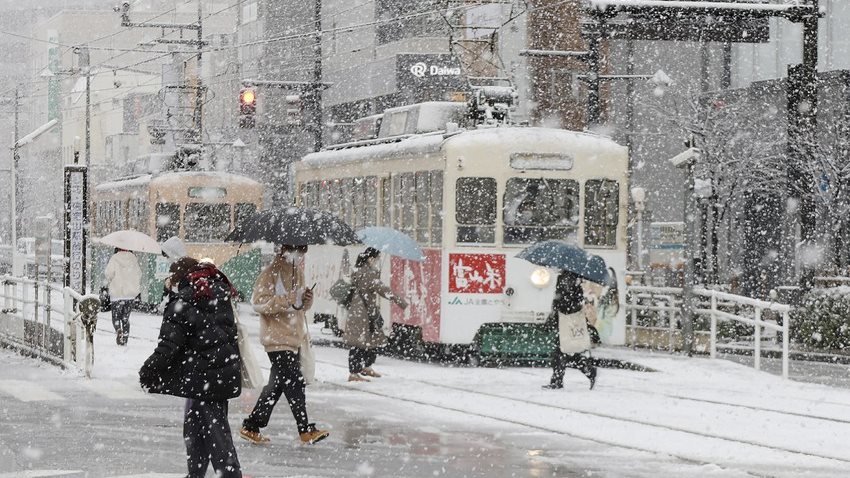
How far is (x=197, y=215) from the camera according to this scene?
3303 centimetres

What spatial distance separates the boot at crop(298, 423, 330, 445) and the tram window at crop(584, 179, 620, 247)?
933 centimetres

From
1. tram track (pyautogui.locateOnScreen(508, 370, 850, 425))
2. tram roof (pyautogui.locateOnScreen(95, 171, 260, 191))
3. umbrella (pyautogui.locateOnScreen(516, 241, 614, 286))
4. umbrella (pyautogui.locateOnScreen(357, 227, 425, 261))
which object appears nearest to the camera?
tram track (pyautogui.locateOnScreen(508, 370, 850, 425))

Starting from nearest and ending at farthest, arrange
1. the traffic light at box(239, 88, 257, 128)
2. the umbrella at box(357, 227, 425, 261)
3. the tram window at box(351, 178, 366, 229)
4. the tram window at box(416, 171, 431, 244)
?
the umbrella at box(357, 227, 425, 261), the tram window at box(416, 171, 431, 244), the tram window at box(351, 178, 366, 229), the traffic light at box(239, 88, 257, 128)

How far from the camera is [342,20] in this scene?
2403 inches

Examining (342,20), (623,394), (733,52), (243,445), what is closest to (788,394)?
(623,394)

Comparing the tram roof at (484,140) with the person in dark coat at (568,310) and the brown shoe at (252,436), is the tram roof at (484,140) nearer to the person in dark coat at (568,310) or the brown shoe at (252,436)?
the person in dark coat at (568,310)

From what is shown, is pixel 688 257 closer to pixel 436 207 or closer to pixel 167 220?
pixel 436 207

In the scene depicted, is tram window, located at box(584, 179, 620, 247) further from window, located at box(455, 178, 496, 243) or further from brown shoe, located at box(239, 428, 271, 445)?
brown shoe, located at box(239, 428, 271, 445)

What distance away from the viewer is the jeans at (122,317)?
77.8 ft

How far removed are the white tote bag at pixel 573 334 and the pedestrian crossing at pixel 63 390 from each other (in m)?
4.24

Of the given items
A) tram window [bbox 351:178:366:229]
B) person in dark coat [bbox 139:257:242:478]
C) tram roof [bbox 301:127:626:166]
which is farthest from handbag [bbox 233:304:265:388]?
tram window [bbox 351:178:366:229]

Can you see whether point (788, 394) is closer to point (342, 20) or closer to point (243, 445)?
point (243, 445)

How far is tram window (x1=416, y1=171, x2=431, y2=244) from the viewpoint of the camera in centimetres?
2114

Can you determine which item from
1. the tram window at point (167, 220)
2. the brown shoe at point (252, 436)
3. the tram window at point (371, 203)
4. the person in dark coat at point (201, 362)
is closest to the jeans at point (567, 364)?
the brown shoe at point (252, 436)
